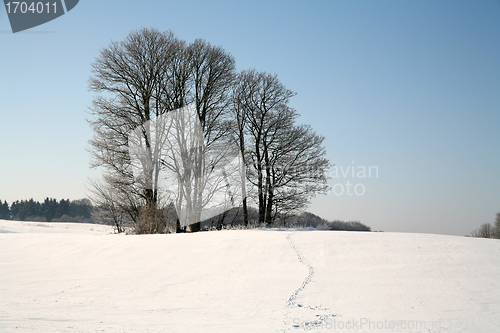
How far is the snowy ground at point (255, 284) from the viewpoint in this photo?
14.5ft

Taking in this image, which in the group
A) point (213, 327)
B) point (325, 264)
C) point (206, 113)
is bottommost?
point (213, 327)

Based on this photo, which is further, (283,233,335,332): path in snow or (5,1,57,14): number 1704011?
(5,1,57,14): number 1704011

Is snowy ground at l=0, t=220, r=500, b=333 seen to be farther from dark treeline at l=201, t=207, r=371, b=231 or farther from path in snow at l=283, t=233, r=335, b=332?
dark treeline at l=201, t=207, r=371, b=231

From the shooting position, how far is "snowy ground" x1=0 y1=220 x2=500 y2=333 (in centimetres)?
441

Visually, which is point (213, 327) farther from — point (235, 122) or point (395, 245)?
point (235, 122)

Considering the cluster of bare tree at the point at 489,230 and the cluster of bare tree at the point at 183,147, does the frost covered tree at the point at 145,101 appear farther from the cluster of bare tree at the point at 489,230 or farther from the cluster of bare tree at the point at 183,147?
the cluster of bare tree at the point at 489,230

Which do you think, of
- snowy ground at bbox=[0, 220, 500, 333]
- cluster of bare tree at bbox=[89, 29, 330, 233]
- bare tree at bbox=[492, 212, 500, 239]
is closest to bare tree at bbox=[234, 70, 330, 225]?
cluster of bare tree at bbox=[89, 29, 330, 233]

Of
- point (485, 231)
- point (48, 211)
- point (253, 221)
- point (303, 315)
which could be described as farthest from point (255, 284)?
point (48, 211)

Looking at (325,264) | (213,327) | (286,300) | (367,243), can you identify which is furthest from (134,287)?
(367,243)

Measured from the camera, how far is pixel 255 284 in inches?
236

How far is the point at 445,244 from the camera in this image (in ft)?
25.6

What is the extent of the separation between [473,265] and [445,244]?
1.28 m

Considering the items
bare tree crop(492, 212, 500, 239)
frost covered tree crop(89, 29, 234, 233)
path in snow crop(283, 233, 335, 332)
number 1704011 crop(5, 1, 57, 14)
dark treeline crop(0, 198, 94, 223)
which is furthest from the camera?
dark treeline crop(0, 198, 94, 223)

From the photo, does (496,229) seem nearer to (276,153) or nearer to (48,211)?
(276,153)
